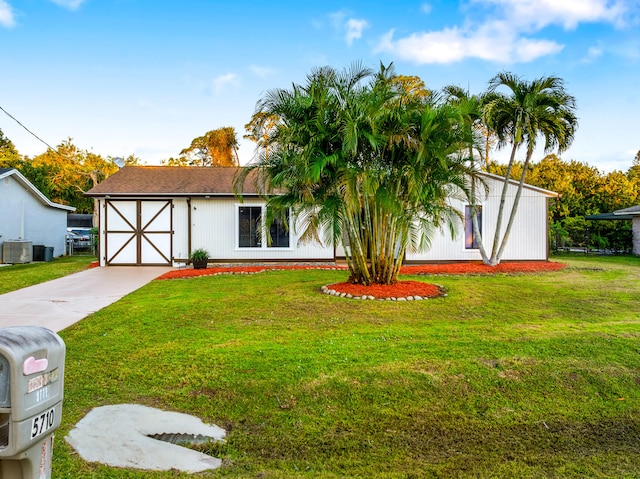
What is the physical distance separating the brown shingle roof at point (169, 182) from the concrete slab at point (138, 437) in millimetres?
10192

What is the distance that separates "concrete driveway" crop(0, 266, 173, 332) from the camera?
678cm

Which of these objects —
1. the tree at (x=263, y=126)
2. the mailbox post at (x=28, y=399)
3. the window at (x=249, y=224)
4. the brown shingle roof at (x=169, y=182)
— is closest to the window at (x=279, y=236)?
the window at (x=249, y=224)

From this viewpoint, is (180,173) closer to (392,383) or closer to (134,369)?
(134,369)

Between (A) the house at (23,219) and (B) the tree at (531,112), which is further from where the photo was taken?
(A) the house at (23,219)

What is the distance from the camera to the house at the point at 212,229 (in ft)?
47.6

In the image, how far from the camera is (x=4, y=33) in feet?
43.4

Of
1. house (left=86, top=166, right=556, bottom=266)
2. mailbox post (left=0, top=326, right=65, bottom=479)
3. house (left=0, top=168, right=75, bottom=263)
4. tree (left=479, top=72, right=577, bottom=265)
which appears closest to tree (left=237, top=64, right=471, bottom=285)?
tree (left=479, top=72, right=577, bottom=265)

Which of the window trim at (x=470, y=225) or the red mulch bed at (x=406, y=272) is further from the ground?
the window trim at (x=470, y=225)

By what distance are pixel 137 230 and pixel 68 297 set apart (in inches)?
241

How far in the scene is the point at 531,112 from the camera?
38.0 feet

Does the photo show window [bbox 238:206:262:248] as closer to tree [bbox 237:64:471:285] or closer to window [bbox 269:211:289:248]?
window [bbox 269:211:289:248]

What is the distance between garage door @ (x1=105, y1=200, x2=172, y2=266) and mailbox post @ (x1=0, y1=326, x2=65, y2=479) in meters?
13.9

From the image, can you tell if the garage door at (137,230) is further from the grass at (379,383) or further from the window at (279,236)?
the grass at (379,383)


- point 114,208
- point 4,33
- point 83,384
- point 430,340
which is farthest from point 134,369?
point 4,33
